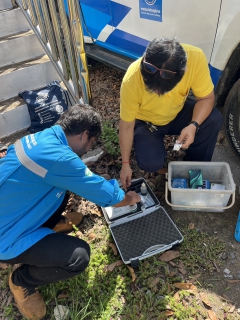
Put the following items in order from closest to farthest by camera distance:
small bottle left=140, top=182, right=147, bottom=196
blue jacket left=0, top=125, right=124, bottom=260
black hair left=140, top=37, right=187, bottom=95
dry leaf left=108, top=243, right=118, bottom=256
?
blue jacket left=0, top=125, right=124, bottom=260 → black hair left=140, top=37, right=187, bottom=95 → dry leaf left=108, top=243, right=118, bottom=256 → small bottle left=140, top=182, right=147, bottom=196

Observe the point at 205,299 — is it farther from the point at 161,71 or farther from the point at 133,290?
the point at 161,71

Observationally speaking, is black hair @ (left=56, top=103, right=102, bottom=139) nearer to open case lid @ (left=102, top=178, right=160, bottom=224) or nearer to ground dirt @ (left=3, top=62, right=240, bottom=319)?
open case lid @ (left=102, top=178, right=160, bottom=224)

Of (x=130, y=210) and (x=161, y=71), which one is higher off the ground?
(x=161, y=71)

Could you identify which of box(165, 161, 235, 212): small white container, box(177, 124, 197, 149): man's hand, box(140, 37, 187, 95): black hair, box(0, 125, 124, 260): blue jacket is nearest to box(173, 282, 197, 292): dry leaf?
box(165, 161, 235, 212): small white container

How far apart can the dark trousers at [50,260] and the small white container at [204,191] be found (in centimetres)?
83

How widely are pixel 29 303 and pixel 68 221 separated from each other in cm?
73

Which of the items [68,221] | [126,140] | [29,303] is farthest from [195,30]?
[29,303]

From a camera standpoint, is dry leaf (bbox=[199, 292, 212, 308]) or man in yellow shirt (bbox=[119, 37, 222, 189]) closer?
man in yellow shirt (bbox=[119, 37, 222, 189])

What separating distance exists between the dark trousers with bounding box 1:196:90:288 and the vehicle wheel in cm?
169

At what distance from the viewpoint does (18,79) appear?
3.46m

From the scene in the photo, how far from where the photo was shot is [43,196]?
1.92 meters

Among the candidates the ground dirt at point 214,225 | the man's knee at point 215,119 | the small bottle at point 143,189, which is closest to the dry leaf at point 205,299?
the ground dirt at point 214,225

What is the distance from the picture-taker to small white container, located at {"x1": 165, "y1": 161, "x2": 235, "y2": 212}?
2.34 metres

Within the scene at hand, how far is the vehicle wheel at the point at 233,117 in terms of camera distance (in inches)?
101
